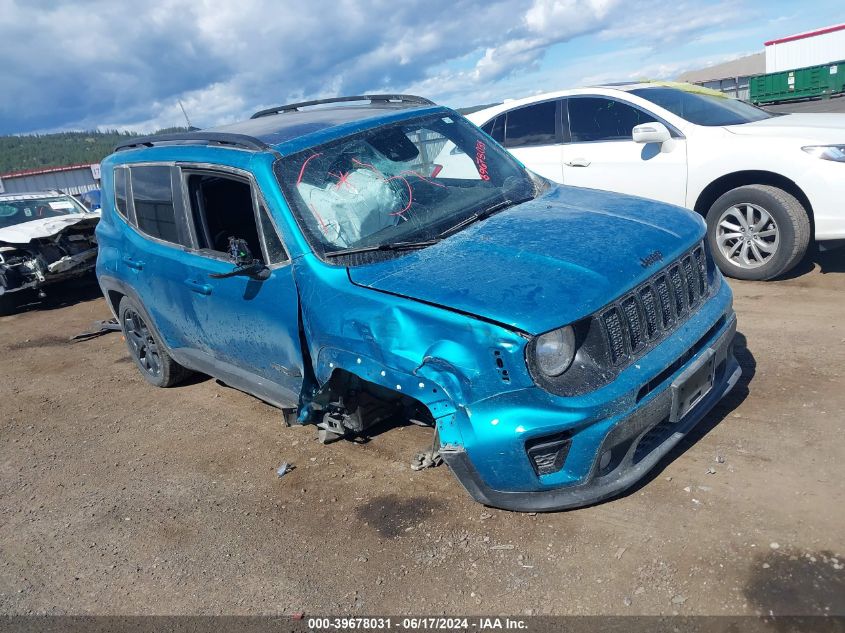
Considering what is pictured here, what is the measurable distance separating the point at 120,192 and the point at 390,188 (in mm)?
2501

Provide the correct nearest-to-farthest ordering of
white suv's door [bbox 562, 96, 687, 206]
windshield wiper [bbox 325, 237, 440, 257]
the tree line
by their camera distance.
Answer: windshield wiper [bbox 325, 237, 440, 257]
white suv's door [bbox 562, 96, 687, 206]
the tree line

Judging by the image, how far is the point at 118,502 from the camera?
405 cm

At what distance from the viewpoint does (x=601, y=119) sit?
6.93 metres

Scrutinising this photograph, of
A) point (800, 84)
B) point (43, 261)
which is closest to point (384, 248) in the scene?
point (43, 261)

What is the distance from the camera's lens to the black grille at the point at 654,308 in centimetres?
295

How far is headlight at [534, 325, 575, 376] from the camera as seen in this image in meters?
2.81

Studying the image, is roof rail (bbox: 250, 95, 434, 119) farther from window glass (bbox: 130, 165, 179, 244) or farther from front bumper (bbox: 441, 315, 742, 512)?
front bumper (bbox: 441, 315, 742, 512)

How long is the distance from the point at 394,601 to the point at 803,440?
2281 mm

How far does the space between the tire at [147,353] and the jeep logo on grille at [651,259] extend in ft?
12.2

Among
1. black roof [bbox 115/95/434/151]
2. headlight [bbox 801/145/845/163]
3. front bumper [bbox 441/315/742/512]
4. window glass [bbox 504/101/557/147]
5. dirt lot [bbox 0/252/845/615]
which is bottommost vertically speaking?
dirt lot [bbox 0/252/845/615]

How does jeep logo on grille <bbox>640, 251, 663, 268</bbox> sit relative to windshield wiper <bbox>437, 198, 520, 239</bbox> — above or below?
below

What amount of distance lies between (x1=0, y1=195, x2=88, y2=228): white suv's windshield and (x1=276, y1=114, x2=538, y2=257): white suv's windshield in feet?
28.3

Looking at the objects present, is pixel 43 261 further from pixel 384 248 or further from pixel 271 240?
pixel 384 248

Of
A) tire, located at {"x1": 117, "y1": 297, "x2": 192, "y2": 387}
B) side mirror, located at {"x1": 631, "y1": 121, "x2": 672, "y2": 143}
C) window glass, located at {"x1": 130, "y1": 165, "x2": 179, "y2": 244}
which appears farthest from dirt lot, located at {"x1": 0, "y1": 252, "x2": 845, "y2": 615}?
side mirror, located at {"x1": 631, "y1": 121, "x2": 672, "y2": 143}
